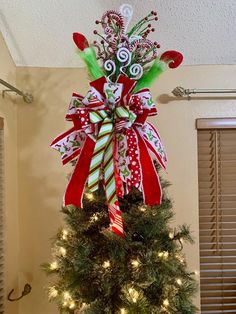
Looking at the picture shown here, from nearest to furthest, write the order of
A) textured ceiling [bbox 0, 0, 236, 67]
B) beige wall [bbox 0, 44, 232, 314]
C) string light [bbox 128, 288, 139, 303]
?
1. string light [bbox 128, 288, 139, 303]
2. textured ceiling [bbox 0, 0, 236, 67]
3. beige wall [bbox 0, 44, 232, 314]

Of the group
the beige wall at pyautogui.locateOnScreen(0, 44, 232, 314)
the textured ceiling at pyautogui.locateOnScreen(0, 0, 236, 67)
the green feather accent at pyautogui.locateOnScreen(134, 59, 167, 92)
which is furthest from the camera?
the beige wall at pyautogui.locateOnScreen(0, 44, 232, 314)

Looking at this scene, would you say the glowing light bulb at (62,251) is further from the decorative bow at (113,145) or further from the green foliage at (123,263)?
the decorative bow at (113,145)

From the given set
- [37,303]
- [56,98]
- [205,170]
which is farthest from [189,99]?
[37,303]

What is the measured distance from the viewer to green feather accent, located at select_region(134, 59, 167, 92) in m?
1.15

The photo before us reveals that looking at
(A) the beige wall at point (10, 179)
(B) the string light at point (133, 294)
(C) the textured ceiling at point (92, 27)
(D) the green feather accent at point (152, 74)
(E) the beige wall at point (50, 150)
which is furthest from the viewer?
(E) the beige wall at point (50, 150)

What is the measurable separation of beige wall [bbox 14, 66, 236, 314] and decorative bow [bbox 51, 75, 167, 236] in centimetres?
69

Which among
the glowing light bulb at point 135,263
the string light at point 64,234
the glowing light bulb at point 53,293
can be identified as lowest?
the glowing light bulb at point 53,293

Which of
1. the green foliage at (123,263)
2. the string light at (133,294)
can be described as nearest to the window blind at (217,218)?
the green foliage at (123,263)

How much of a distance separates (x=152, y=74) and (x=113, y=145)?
12.5 inches

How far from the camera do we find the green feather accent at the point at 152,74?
3.78ft

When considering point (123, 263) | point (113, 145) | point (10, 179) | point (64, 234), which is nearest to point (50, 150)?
point (10, 179)

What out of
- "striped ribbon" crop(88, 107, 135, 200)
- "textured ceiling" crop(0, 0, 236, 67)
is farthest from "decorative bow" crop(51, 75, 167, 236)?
"textured ceiling" crop(0, 0, 236, 67)

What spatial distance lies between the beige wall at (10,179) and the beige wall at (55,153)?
0.13 ft

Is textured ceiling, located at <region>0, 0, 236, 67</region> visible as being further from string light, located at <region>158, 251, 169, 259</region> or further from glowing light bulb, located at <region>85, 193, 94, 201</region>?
string light, located at <region>158, 251, 169, 259</region>
